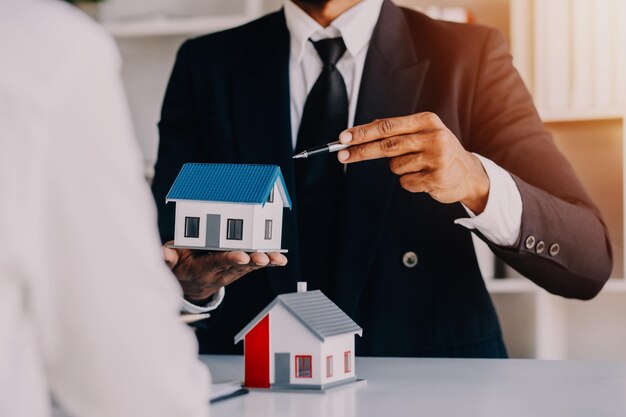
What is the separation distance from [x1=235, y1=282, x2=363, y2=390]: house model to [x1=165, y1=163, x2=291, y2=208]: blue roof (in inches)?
8.9

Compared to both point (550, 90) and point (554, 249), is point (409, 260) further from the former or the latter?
point (550, 90)

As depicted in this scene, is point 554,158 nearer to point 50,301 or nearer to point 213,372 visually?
point 213,372

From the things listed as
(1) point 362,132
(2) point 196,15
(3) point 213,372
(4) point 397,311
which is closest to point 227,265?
(3) point 213,372

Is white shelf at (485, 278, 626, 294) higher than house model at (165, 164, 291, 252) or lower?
lower

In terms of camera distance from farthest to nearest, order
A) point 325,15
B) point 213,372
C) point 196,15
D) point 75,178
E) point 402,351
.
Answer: point 196,15 < point 325,15 < point 402,351 < point 213,372 < point 75,178

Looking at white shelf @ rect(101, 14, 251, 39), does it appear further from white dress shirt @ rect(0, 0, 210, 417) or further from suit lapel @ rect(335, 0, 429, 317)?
white dress shirt @ rect(0, 0, 210, 417)

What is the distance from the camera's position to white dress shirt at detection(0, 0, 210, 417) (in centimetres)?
58

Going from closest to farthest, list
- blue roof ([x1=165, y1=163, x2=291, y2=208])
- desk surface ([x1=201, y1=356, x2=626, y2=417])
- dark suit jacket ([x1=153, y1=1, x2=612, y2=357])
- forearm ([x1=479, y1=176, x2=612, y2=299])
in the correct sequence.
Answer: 1. desk surface ([x1=201, y1=356, x2=626, y2=417])
2. blue roof ([x1=165, y1=163, x2=291, y2=208])
3. forearm ([x1=479, y1=176, x2=612, y2=299])
4. dark suit jacket ([x1=153, y1=1, x2=612, y2=357])

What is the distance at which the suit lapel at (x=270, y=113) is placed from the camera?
5.82ft

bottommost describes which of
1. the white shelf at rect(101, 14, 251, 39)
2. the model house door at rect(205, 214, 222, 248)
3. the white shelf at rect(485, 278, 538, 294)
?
the white shelf at rect(485, 278, 538, 294)

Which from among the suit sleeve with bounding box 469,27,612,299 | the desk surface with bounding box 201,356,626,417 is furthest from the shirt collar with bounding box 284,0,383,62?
the desk surface with bounding box 201,356,626,417

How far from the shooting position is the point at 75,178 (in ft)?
1.94

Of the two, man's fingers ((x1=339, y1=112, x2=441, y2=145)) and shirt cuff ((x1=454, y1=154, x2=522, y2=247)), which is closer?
man's fingers ((x1=339, y1=112, x2=441, y2=145))

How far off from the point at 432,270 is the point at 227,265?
50cm
